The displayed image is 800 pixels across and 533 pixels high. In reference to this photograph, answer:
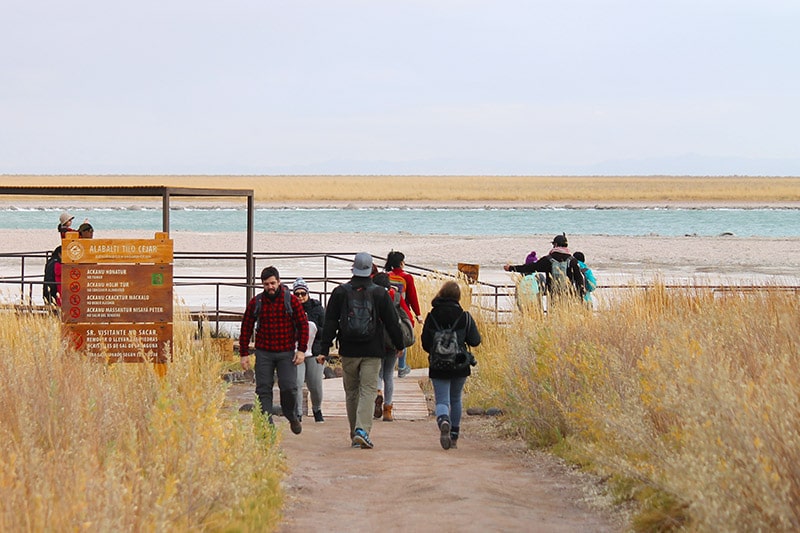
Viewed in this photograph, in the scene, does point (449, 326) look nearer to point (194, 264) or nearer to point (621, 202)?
point (194, 264)

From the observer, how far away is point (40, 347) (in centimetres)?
900

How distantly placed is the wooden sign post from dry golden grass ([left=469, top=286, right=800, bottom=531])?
342 cm

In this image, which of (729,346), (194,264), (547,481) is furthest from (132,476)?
(194,264)

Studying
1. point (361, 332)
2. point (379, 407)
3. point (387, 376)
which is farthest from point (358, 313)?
point (379, 407)

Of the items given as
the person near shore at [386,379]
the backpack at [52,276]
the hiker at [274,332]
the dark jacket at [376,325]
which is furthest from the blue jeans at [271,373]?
the backpack at [52,276]

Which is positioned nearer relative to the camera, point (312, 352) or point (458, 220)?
point (312, 352)

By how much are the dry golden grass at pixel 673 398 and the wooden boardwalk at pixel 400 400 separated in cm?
77

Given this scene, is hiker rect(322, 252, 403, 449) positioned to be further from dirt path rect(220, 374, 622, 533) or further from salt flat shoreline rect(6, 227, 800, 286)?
salt flat shoreline rect(6, 227, 800, 286)

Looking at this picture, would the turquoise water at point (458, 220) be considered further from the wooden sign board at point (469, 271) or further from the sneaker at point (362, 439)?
the sneaker at point (362, 439)

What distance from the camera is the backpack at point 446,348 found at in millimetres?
9469

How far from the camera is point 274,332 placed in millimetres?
9398

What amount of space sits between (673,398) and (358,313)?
10.9ft

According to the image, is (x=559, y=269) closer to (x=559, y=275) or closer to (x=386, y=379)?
(x=559, y=275)

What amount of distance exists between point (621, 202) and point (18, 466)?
103 meters
